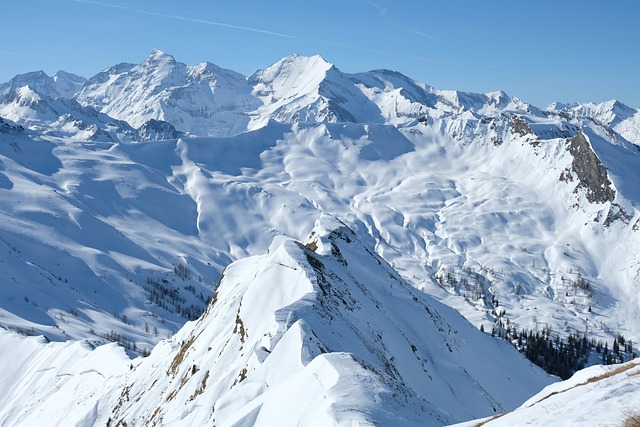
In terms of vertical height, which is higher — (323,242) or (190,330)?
(323,242)

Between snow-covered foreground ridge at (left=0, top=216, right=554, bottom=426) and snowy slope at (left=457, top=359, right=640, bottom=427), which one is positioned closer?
snowy slope at (left=457, top=359, right=640, bottom=427)

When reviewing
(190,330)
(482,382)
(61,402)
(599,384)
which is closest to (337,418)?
(599,384)

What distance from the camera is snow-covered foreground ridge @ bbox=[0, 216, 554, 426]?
28.7 m

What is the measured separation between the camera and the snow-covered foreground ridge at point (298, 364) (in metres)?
28.7

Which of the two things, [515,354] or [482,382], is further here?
[515,354]

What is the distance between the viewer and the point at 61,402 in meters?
81.2

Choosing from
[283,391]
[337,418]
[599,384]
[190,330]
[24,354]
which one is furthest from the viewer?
[24,354]

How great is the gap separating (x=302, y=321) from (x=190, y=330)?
3033 cm

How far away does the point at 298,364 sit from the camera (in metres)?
34.1

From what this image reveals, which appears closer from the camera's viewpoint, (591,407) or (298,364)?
(591,407)

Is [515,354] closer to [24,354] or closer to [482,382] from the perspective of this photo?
[482,382]

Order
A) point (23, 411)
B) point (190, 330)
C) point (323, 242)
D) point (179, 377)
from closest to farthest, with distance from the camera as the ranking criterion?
point (179, 377) < point (190, 330) < point (323, 242) < point (23, 411)

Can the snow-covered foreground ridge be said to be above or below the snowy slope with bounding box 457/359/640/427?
below

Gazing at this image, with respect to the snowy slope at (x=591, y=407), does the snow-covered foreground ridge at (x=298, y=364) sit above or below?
below
